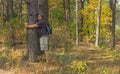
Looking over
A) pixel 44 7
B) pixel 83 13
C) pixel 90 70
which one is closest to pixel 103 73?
pixel 90 70

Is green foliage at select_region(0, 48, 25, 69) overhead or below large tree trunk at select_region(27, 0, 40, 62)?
below

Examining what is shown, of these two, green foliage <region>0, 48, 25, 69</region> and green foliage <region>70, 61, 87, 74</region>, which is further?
green foliage <region>0, 48, 25, 69</region>

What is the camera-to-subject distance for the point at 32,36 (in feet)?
35.3

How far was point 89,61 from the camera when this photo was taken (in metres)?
11.6

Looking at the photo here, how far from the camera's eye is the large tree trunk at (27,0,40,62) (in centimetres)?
1060

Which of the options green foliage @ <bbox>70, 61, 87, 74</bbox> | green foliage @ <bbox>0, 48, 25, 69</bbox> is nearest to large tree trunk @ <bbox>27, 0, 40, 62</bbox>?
green foliage @ <bbox>0, 48, 25, 69</bbox>

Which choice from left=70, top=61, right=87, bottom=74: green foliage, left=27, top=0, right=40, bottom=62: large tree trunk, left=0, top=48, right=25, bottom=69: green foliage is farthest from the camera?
left=27, top=0, right=40, bottom=62: large tree trunk

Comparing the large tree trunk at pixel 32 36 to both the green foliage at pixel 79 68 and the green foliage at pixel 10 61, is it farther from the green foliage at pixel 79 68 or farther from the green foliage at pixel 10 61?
the green foliage at pixel 79 68

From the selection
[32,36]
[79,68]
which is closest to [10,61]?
[32,36]

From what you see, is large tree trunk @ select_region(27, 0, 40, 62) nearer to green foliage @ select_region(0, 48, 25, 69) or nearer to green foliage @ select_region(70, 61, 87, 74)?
green foliage @ select_region(0, 48, 25, 69)

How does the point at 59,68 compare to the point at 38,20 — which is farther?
the point at 38,20

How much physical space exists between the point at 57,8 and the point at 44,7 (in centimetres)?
2326

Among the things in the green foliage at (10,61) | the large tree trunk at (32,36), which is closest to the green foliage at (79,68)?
the large tree trunk at (32,36)

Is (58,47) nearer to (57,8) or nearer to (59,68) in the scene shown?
(59,68)
